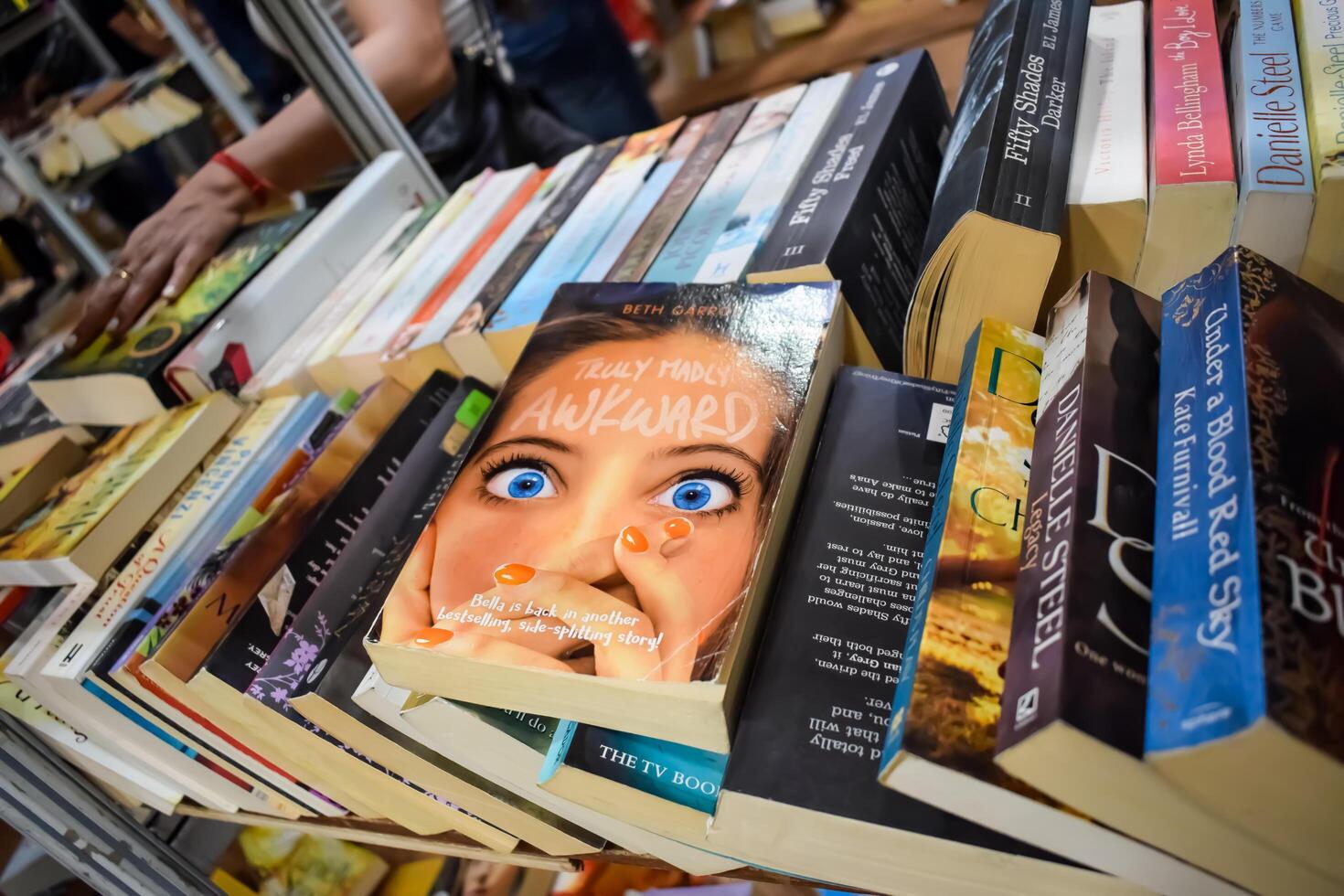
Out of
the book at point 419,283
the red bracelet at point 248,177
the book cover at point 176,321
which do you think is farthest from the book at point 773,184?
the red bracelet at point 248,177

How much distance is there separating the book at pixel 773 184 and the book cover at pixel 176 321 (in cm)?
61

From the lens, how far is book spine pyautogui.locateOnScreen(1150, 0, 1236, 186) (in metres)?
0.54

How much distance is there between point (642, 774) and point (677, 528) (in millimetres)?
157

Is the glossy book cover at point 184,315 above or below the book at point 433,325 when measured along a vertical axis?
above

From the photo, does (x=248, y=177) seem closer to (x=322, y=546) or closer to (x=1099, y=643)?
(x=322, y=546)

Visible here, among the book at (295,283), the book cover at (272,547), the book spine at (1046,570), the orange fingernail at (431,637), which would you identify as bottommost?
the book spine at (1046,570)

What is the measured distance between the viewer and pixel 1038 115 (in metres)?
0.61

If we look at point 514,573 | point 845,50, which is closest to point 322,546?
point 514,573

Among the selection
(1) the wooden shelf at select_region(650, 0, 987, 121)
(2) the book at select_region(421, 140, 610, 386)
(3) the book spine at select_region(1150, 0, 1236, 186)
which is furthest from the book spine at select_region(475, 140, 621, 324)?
(1) the wooden shelf at select_region(650, 0, 987, 121)

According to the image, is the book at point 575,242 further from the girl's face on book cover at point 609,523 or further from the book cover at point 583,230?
the girl's face on book cover at point 609,523

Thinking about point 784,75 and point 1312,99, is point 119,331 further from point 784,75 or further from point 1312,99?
point 784,75

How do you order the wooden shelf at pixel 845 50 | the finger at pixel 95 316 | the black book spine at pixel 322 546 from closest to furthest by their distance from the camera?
the black book spine at pixel 322 546
the finger at pixel 95 316
the wooden shelf at pixel 845 50

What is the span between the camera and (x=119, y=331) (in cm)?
101

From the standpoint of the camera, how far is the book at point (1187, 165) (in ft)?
1.73
